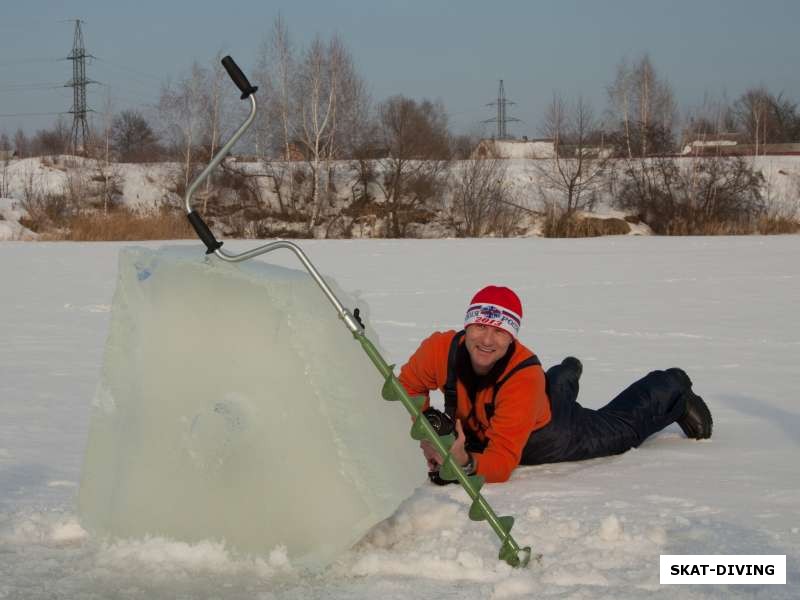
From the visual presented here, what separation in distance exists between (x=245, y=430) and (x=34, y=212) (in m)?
28.2

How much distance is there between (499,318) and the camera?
3.90 m

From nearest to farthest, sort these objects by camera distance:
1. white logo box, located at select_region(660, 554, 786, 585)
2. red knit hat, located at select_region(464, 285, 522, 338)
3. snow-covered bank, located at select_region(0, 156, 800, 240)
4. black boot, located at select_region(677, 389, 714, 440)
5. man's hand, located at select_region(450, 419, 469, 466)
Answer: white logo box, located at select_region(660, 554, 786, 585) < man's hand, located at select_region(450, 419, 469, 466) < red knit hat, located at select_region(464, 285, 522, 338) < black boot, located at select_region(677, 389, 714, 440) < snow-covered bank, located at select_region(0, 156, 800, 240)

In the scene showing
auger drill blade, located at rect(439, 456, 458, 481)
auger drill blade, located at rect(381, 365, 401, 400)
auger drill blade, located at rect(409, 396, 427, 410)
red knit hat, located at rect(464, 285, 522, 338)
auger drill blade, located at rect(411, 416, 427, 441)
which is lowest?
auger drill blade, located at rect(439, 456, 458, 481)

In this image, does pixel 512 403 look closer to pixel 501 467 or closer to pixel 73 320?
pixel 501 467

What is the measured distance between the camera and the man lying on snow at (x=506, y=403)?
393cm

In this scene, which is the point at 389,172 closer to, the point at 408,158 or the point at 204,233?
the point at 408,158

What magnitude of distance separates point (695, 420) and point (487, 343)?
1.48m

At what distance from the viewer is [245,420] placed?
10.1 feet

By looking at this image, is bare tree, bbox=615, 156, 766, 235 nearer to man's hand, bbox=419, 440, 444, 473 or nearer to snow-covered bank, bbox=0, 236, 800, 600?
snow-covered bank, bbox=0, 236, 800, 600

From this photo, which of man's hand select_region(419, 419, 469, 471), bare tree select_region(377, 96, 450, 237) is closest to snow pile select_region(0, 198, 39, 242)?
bare tree select_region(377, 96, 450, 237)

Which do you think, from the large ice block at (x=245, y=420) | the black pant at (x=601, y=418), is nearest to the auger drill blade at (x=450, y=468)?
the large ice block at (x=245, y=420)

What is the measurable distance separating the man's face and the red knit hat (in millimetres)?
27

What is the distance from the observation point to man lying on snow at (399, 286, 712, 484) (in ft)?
12.9

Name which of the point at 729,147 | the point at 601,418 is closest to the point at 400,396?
the point at 601,418
